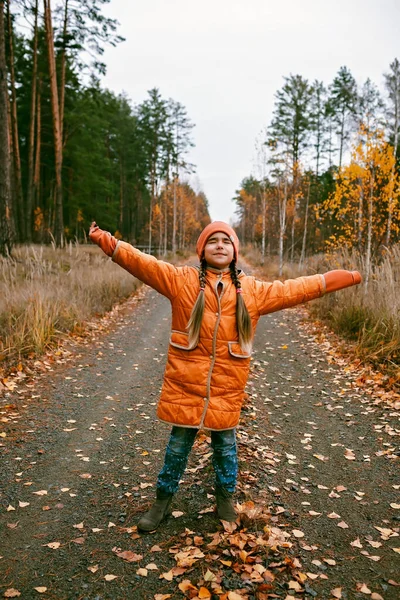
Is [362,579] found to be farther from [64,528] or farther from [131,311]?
[131,311]

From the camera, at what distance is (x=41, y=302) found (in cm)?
783

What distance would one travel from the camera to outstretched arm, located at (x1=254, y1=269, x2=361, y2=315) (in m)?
3.07

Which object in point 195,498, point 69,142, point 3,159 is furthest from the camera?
point 69,142

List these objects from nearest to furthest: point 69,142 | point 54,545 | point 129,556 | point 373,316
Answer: point 129,556 → point 54,545 → point 373,316 → point 69,142

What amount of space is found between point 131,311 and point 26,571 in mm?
10215

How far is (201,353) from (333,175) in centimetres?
2273

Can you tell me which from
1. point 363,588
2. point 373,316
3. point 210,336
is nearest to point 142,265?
point 210,336

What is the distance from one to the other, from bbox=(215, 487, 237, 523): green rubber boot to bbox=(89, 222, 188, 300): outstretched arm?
4.61 feet

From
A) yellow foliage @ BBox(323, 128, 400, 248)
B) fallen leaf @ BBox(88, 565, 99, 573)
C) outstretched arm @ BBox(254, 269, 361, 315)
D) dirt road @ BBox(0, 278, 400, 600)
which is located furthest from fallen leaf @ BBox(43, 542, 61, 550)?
yellow foliage @ BBox(323, 128, 400, 248)

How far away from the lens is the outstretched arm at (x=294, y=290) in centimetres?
307

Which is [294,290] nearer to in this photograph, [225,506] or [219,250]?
[219,250]

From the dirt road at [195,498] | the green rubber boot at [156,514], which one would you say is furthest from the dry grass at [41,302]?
the green rubber boot at [156,514]

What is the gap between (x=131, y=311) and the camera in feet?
41.7

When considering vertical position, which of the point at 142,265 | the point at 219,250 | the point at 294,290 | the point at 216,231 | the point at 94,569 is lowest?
the point at 94,569
